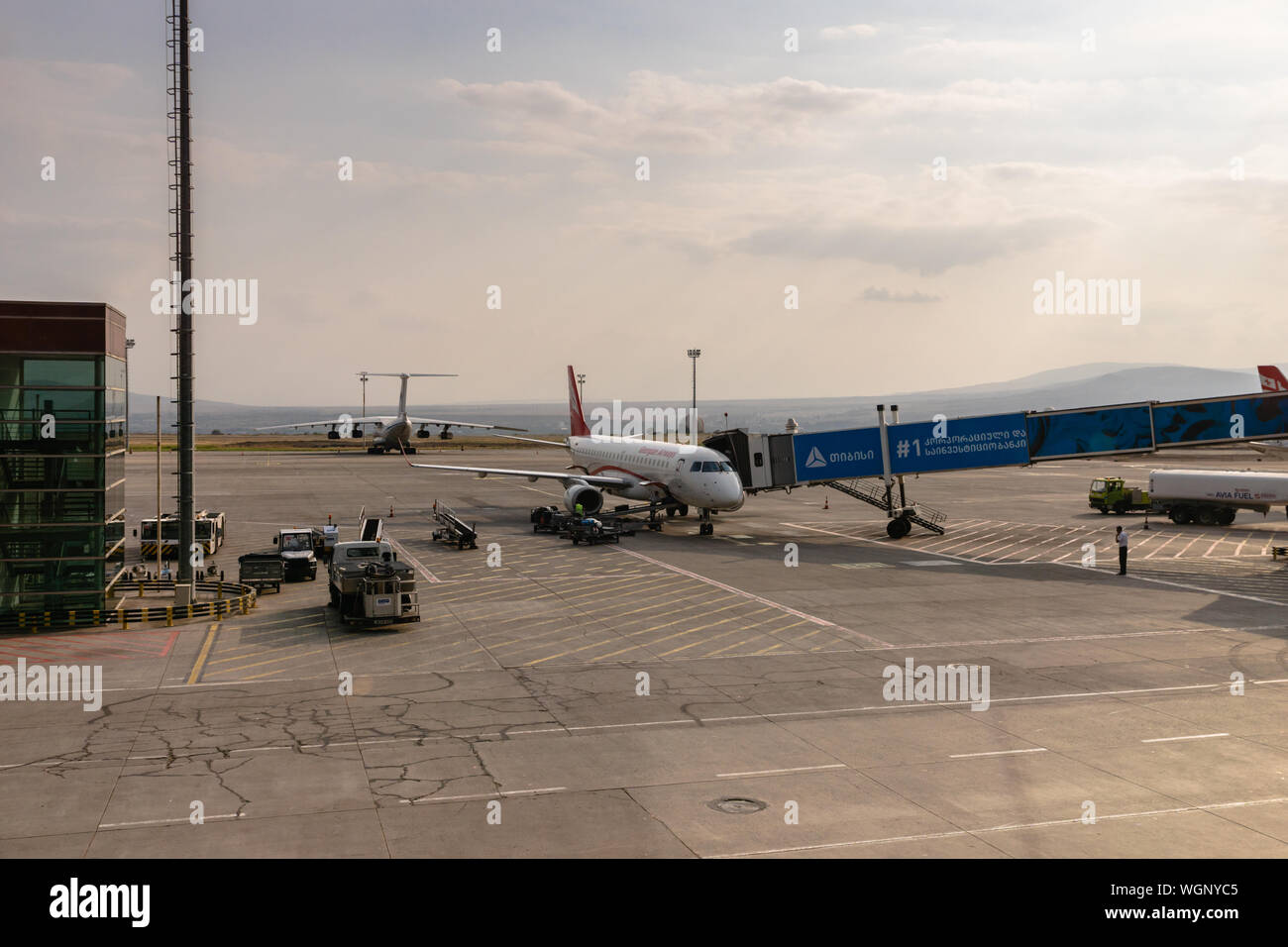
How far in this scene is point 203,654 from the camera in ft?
100

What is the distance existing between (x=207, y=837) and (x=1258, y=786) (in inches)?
754

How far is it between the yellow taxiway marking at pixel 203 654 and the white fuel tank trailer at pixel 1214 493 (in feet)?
191

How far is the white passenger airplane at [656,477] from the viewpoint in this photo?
5806cm

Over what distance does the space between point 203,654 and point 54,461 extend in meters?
10.5

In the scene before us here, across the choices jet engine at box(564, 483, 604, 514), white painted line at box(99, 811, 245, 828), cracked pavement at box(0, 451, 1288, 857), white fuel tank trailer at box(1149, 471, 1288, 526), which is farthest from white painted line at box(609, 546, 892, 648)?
white fuel tank trailer at box(1149, 471, 1288, 526)

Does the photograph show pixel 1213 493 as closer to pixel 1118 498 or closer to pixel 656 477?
pixel 1118 498

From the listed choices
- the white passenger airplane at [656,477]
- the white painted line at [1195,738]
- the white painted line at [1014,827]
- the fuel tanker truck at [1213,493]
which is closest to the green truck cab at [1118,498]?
the fuel tanker truck at [1213,493]

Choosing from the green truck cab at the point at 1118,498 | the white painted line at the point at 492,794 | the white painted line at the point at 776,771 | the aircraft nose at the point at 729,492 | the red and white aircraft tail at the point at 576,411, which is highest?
the red and white aircraft tail at the point at 576,411

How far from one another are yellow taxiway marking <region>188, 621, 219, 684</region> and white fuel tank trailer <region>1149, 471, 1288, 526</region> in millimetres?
58150

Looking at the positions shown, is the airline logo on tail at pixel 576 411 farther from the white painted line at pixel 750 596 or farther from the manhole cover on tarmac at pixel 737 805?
the manhole cover on tarmac at pixel 737 805

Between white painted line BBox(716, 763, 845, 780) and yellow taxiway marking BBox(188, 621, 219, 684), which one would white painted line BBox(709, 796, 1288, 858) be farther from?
yellow taxiway marking BBox(188, 621, 219, 684)

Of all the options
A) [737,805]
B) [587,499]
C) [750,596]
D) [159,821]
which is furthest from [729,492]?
[159,821]
